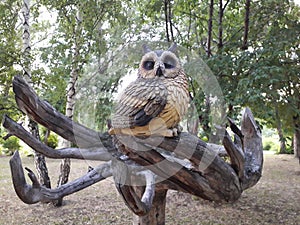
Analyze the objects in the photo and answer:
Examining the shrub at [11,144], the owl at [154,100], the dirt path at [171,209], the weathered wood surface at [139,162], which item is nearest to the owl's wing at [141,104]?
the owl at [154,100]

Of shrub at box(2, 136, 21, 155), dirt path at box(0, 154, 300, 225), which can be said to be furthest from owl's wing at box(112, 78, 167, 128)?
shrub at box(2, 136, 21, 155)

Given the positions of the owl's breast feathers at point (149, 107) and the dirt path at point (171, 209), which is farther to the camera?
the dirt path at point (171, 209)

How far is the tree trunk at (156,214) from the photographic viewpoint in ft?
8.81

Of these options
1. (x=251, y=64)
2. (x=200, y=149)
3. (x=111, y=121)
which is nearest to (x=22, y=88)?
(x=111, y=121)

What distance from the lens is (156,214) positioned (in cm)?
272

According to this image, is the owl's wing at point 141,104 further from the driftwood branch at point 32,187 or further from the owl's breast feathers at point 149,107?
the driftwood branch at point 32,187

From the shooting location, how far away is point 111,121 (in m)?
1.59

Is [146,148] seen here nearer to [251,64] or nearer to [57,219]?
[251,64]

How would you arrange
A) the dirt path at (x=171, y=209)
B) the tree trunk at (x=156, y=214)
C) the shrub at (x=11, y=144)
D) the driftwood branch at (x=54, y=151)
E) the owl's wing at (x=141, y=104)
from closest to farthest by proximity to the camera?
1. the owl's wing at (x=141, y=104)
2. the driftwood branch at (x=54, y=151)
3. the tree trunk at (x=156, y=214)
4. the dirt path at (x=171, y=209)
5. the shrub at (x=11, y=144)

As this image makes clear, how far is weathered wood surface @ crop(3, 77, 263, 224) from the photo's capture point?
1630 millimetres

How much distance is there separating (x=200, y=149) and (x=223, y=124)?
0.28 metres

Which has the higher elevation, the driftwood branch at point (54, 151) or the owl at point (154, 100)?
the owl at point (154, 100)

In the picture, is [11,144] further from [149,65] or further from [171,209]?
[149,65]

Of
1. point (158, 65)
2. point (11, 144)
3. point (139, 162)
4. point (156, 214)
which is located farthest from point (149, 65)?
point (11, 144)
